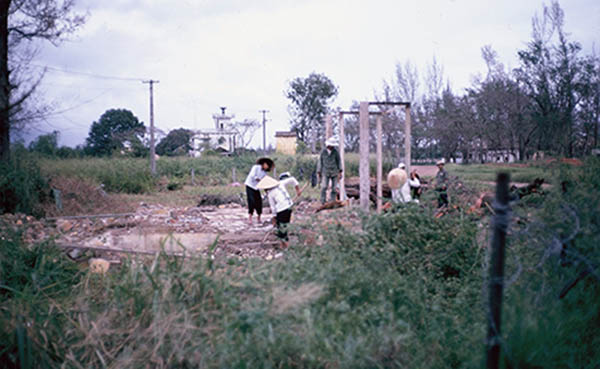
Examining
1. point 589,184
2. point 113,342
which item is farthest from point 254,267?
point 589,184

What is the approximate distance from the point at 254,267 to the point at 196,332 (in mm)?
571

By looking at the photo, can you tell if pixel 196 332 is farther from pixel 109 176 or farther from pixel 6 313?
pixel 109 176

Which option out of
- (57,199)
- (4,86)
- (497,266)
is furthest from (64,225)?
(497,266)

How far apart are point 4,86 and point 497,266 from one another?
13591 millimetres

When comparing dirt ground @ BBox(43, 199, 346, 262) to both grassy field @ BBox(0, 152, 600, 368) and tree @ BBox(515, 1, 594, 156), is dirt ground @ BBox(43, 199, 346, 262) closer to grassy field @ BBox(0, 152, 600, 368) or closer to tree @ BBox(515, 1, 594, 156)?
grassy field @ BBox(0, 152, 600, 368)

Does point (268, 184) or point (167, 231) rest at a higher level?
point (268, 184)

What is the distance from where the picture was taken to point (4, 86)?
11656 millimetres

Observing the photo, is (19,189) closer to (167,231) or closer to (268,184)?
(167,231)

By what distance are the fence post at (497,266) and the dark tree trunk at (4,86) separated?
13.0 metres

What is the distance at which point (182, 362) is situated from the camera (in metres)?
2.45

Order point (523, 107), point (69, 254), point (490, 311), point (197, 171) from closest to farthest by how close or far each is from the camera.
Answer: point (490, 311) < point (69, 254) < point (523, 107) < point (197, 171)

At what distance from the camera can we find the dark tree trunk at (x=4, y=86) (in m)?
11.6

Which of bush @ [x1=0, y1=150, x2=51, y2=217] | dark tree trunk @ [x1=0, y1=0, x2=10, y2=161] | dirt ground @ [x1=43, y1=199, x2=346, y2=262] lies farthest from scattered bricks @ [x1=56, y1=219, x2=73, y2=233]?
dark tree trunk @ [x1=0, y1=0, x2=10, y2=161]

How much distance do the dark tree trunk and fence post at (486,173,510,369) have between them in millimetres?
12971
